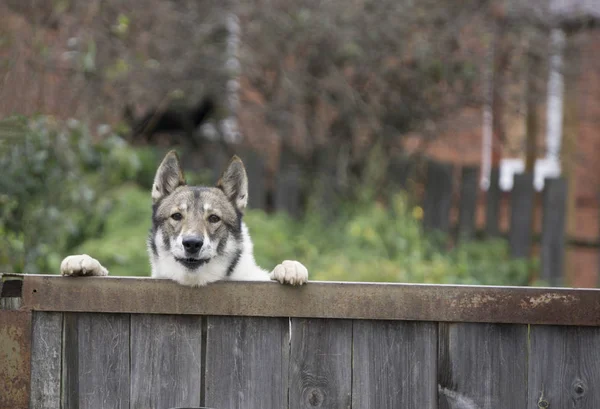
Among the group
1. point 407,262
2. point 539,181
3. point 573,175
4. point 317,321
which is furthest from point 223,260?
point 539,181

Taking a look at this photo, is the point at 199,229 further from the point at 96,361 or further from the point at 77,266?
the point at 96,361

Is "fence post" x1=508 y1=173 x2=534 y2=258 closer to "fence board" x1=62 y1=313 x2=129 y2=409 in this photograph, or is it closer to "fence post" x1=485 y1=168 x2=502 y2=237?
"fence post" x1=485 y1=168 x2=502 y2=237

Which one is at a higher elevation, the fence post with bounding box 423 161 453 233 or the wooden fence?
the fence post with bounding box 423 161 453 233

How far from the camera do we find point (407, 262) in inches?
334

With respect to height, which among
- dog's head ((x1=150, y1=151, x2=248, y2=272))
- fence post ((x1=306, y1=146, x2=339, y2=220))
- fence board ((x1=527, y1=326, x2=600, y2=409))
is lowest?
fence board ((x1=527, y1=326, x2=600, y2=409))

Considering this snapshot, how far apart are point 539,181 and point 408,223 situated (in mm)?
3811

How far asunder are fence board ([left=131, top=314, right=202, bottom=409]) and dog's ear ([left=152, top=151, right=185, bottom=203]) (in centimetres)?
142

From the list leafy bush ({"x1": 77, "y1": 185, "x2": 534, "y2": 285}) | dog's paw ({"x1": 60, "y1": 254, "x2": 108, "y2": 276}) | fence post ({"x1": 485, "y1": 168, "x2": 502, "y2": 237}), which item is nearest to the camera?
dog's paw ({"x1": 60, "y1": 254, "x2": 108, "y2": 276})

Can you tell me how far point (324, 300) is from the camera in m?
3.39

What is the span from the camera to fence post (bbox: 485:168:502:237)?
Result: 10.0 m

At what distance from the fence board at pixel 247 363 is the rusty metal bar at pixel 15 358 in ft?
2.54

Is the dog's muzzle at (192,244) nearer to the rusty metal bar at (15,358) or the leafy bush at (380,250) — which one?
the rusty metal bar at (15,358)

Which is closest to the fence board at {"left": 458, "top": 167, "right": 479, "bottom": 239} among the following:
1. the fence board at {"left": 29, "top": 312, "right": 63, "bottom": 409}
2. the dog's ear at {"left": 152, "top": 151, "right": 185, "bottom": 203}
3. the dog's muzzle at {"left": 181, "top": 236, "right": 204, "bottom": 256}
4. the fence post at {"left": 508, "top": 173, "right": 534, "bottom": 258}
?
the fence post at {"left": 508, "top": 173, "right": 534, "bottom": 258}

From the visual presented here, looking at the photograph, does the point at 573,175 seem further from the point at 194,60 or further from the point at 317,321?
the point at 317,321
